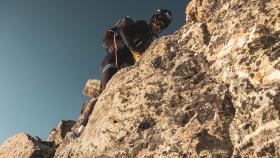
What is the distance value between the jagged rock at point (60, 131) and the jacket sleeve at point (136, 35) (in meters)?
6.17

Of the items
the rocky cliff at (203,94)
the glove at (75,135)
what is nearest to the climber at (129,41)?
the glove at (75,135)

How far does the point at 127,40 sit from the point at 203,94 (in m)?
6.36

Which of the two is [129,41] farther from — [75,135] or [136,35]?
[75,135]

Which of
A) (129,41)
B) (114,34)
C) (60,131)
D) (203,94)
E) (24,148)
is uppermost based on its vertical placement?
(114,34)

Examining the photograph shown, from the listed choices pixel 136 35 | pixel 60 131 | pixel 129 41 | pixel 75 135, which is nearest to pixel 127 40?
pixel 129 41

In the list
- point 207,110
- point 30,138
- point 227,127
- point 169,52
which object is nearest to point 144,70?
point 169,52

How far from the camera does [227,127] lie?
7.03 metres

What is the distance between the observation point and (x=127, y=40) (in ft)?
45.1

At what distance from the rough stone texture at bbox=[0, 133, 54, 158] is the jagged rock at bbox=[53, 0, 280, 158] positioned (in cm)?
472

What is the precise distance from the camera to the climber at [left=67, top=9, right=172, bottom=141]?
13.8 meters

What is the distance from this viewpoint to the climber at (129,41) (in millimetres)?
13836

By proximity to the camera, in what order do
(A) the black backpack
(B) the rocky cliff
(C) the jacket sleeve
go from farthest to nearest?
(A) the black backpack
(C) the jacket sleeve
(B) the rocky cliff

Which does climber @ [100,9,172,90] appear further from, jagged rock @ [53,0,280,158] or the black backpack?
jagged rock @ [53,0,280,158]

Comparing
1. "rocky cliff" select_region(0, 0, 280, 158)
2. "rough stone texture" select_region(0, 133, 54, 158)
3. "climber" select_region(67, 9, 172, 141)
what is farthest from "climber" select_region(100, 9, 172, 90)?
"rough stone texture" select_region(0, 133, 54, 158)
